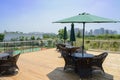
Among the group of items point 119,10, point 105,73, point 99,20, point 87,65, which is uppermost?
point 119,10

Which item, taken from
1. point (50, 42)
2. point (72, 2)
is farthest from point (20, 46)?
point (72, 2)

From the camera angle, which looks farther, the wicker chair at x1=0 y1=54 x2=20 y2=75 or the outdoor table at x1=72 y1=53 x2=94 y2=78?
the wicker chair at x1=0 y1=54 x2=20 y2=75

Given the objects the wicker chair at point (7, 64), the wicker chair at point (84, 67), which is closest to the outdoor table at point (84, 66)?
the wicker chair at point (84, 67)

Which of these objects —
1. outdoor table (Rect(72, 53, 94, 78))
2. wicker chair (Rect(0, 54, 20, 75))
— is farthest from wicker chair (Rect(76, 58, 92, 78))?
wicker chair (Rect(0, 54, 20, 75))

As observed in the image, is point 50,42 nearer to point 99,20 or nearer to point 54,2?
point 54,2

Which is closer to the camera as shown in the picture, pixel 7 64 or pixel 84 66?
pixel 84 66

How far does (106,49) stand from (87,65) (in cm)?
681

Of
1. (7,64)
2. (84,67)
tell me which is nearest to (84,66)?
(84,67)

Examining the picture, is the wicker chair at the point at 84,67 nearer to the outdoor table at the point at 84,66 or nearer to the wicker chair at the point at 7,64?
the outdoor table at the point at 84,66

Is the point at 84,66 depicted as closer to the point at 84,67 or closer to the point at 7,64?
the point at 84,67

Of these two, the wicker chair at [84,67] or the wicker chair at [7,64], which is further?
the wicker chair at [7,64]

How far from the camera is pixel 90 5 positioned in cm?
1079

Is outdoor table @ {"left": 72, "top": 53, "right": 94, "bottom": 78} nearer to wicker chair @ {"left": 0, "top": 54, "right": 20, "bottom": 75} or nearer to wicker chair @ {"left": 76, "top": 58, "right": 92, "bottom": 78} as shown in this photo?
wicker chair @ {"left": 76, "top": 58, "right": 92, "bottom": 78}

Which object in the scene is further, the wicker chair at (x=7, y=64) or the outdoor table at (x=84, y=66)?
the wicker chair at (x=7, y=64)
